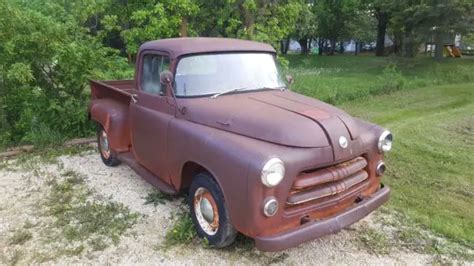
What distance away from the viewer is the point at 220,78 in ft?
14.3

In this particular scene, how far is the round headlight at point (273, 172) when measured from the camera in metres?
3.13

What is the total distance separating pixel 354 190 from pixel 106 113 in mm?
3480

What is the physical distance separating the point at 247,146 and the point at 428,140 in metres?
5.14

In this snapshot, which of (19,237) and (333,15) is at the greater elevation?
(333,15)

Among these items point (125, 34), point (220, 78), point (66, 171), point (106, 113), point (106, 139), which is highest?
point (125, 34)

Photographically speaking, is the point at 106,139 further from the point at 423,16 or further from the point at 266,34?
the point at 423,16

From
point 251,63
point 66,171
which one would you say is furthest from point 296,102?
point 66,171

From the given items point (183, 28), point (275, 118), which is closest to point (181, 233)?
point (275, 118)

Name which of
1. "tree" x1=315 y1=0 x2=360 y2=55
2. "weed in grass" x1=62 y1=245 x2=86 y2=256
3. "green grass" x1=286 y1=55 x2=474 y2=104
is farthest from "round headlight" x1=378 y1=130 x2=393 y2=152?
"tree" x1=315 y1=0 x2=360 y2=55

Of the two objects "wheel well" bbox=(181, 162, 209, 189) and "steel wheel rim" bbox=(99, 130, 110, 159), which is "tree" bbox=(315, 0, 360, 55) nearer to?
"steel wheel rim" bbox=(99, 130, 110, 159)

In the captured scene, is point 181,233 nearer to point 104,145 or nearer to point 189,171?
point 189,171

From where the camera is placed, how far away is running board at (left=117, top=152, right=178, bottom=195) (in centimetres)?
445

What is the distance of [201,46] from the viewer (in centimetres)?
445

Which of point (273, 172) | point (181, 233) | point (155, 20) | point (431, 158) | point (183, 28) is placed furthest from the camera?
point (183, 28)
